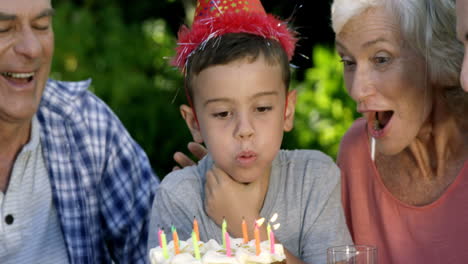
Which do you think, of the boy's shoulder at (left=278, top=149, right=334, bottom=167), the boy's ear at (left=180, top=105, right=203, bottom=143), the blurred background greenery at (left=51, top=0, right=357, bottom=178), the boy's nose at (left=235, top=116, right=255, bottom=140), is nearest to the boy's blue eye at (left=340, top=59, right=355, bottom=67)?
the boy's shoulder at (left=278, top=149, right=334, bottom=167)

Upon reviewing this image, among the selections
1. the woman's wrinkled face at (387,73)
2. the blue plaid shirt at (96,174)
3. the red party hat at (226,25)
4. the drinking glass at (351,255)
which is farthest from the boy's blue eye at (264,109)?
the blue plaid shirt at (96,174)

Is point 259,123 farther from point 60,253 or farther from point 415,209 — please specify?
point 60,253

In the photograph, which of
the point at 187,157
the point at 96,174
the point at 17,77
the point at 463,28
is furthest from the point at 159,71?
the point at 463,28

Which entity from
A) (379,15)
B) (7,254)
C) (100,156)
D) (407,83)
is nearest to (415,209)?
(407,83)

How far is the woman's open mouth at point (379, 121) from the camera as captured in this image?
342 cm

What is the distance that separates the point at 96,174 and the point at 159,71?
2129mm

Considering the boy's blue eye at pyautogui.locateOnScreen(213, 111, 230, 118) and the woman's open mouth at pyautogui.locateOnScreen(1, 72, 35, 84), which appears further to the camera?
the woman's open mouth at pyautogui.locateOnScreen(1, 72, 35, 84)

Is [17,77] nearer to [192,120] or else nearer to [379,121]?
[192,120]

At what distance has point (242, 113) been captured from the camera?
3.11 meters

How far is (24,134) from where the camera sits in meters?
4.11

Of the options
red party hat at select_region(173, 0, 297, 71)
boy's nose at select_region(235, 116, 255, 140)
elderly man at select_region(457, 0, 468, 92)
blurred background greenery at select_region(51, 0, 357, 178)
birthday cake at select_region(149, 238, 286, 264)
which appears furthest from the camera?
blurred background greenery at select_region(51, 0, 357, 178)

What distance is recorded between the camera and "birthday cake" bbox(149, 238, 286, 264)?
2.57 metres

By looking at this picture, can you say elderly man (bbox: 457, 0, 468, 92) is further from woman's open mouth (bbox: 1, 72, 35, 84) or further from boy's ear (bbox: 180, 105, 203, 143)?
woman's open mouth (bbox: 1, 72, 35, 84)

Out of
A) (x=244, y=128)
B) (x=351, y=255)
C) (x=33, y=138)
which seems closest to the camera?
(x=351, y=255)
